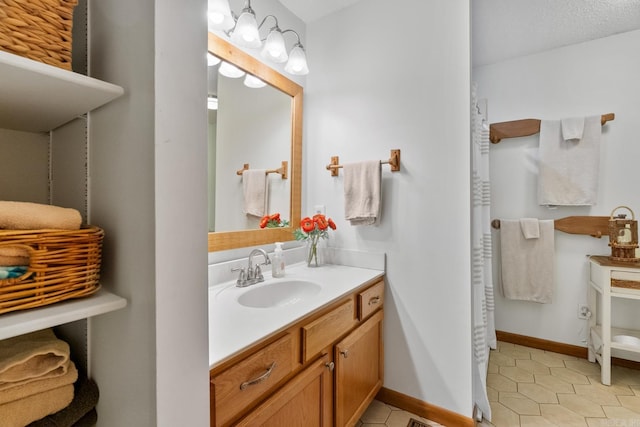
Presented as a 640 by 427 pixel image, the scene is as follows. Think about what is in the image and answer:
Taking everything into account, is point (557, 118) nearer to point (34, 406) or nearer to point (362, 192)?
point (362, 192)

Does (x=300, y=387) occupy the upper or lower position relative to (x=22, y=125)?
lower

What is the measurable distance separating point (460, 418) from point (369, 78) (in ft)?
6.47

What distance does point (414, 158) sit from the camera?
1.69m

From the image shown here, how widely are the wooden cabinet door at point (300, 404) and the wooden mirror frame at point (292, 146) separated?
733 millimetres

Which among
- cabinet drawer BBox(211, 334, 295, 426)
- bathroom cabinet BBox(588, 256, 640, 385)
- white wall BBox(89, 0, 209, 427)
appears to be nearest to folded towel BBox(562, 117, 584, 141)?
bathroom cabinet BBox(588, 256, 640, 385)

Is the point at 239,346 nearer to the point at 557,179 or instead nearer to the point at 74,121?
the point at 74,121

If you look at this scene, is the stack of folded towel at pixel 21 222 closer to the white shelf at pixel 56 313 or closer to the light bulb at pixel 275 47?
the white shelf at pixel 56 313

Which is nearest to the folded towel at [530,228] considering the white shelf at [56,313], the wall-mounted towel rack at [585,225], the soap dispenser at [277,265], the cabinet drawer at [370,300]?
the wall-mounted towel rack at [585,225]

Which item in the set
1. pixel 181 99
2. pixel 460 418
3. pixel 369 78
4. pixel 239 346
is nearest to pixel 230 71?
pixel 369 78

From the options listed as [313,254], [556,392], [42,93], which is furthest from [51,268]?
[556,392]

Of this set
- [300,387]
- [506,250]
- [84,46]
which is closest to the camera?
[84,46]

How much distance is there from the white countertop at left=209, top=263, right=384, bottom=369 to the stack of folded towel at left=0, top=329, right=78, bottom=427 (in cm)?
30

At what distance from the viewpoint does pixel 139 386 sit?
1.97 ft

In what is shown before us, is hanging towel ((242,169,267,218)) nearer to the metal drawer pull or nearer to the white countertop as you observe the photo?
the white countertop
